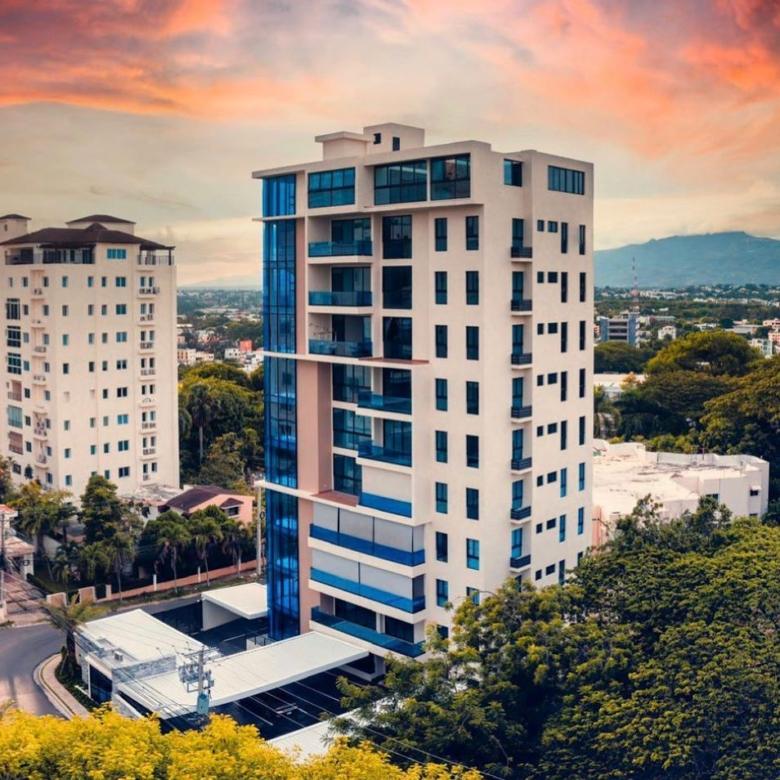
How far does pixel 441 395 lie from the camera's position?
23.5m

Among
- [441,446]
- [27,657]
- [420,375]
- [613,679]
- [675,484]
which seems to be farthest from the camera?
[675,484]

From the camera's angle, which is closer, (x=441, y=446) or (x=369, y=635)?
(x=441, y=446)

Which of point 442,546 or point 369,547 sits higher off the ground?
point 442,546

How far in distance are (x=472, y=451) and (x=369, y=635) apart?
17.7 ft

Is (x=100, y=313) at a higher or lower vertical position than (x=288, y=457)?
higher

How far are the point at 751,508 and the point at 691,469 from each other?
2.76m

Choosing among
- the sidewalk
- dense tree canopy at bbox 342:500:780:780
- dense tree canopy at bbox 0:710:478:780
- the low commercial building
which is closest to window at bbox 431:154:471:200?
dense tree canopy at bbox 342:500:780:780

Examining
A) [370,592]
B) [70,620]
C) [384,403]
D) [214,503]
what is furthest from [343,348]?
[214,503]

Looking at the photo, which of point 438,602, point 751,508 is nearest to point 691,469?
point 751,508

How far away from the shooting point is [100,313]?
4050 cm

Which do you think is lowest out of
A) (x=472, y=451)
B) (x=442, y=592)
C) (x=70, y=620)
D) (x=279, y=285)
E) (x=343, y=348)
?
(x=70, y=620)

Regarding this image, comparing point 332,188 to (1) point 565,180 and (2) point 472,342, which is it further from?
(1) point 565,180

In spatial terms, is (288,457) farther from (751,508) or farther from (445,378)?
(751,508)

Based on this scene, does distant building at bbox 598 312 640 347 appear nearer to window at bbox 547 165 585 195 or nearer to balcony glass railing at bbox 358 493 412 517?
window at bbox 547 165 585 195
